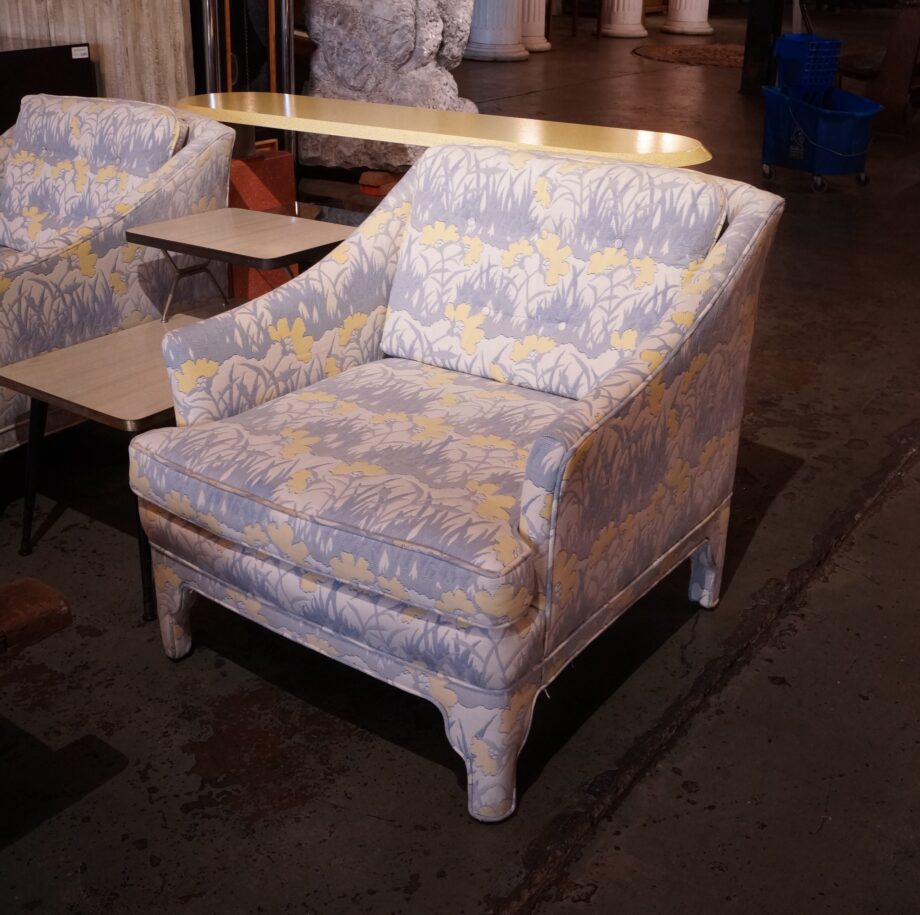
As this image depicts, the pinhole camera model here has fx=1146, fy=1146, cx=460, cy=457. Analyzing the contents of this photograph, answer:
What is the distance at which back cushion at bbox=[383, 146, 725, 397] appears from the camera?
202cm

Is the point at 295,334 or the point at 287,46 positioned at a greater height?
the point at 287,46

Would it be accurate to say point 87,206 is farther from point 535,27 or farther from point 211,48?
point 535,27

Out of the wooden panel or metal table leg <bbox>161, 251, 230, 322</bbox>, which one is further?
the wooden panel

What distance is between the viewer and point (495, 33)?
34.1ft

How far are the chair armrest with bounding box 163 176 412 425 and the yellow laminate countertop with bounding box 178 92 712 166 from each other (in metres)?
0.60

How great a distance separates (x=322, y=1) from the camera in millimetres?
5887

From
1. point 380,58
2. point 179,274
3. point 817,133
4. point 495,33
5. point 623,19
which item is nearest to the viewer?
point 179,274

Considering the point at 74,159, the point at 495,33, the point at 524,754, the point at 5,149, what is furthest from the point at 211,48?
the point at 495,33

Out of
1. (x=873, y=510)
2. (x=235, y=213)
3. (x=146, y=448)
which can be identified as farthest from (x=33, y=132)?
(x=873, y=510)

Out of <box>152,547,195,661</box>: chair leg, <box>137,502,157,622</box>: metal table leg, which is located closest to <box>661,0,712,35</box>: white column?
<box>137,502,157,622</box>: metal table leg

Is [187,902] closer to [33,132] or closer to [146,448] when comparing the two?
[146,448]

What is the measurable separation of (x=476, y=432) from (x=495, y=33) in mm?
9244

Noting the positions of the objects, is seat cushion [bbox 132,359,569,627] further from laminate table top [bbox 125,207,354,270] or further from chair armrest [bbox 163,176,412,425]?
laminate table top [bbox 125,207,354,270]

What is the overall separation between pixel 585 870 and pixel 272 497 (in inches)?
28.6
